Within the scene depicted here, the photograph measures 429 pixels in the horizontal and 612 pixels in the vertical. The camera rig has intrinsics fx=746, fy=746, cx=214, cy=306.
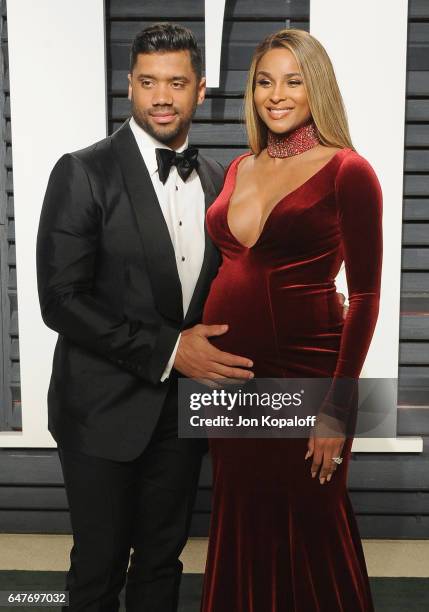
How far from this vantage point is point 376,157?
8.36 feet

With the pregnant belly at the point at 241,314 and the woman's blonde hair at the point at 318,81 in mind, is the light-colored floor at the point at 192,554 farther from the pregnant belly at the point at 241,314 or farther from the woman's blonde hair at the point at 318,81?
the woman's blonde hair at the point at 318,81

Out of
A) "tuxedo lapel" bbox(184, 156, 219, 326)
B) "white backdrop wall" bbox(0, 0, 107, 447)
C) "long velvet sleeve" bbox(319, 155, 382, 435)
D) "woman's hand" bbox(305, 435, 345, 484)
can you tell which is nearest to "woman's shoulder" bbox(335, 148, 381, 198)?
"long velvet sleeve" bbox(319, 155, 382, 435)

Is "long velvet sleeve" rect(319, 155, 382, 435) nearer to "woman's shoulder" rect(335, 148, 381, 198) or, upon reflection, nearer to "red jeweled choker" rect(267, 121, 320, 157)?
"woman's shoulder" rect(335, 148, 381, 198)

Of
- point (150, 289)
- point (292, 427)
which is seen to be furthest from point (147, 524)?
point (150, 289)

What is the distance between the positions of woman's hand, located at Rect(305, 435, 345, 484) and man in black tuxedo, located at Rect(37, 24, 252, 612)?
23cm

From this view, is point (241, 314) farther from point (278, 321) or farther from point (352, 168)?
point (352, 168)

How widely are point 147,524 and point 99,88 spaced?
4.81 feet

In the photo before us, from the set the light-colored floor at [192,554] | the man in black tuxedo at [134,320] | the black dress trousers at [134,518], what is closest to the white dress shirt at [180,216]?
the man in black tuxedo at [134,320]

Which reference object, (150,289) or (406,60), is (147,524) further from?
(406,60)

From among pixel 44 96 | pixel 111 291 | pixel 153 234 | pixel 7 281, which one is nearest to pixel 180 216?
pixel 153 234

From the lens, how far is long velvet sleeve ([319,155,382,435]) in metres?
1.60

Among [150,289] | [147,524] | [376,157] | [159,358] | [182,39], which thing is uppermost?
[182,39]

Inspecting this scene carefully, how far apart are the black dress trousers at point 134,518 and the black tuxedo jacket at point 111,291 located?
2.8 inches

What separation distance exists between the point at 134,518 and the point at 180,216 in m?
0.78
